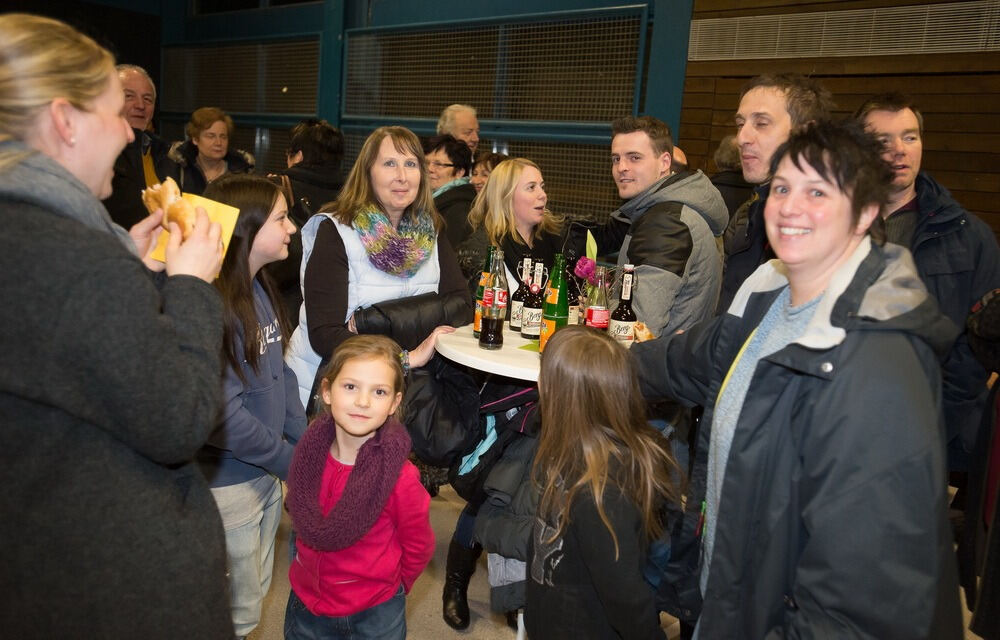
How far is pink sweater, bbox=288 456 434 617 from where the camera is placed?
1.95 meters

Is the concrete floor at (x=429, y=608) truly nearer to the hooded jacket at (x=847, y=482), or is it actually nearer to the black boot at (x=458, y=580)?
the black boot at (x=458, y=580)

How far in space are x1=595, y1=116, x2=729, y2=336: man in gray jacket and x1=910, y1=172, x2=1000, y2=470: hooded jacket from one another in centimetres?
69

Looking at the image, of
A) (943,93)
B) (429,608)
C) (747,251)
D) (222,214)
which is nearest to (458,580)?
(429,608)

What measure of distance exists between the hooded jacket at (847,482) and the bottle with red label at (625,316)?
100cm

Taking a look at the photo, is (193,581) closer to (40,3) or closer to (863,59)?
(863,59)

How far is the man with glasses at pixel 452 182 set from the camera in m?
4.05

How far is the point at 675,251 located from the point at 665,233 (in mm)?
75

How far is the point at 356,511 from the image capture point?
189 centimetres

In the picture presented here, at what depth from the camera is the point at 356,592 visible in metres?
1.96

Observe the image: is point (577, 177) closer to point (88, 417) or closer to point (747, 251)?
point (747, 251)

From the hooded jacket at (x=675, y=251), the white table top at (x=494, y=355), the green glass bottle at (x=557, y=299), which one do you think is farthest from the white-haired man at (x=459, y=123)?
the white table top at (x=494, y=355)

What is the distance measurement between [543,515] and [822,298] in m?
0.92

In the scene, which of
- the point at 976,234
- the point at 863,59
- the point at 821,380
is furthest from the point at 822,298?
the point at 863,59

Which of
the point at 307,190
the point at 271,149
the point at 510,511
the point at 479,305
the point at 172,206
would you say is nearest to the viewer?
the point at 172,206
